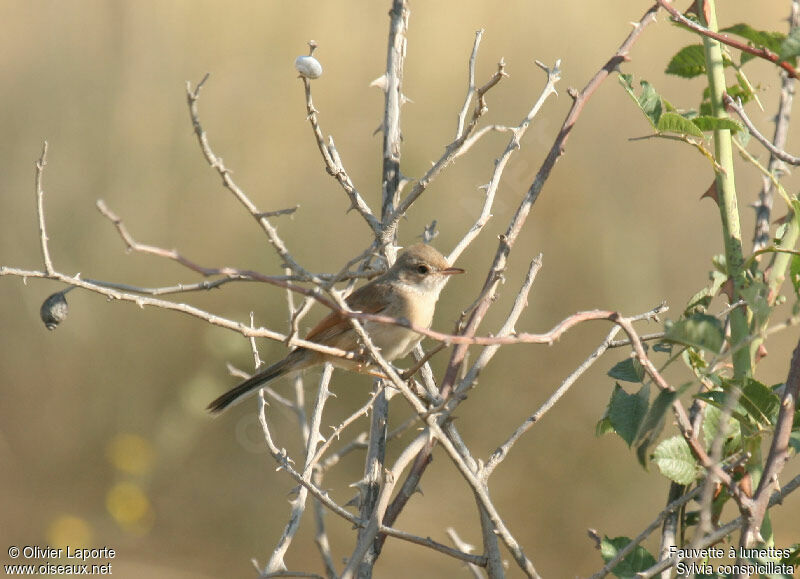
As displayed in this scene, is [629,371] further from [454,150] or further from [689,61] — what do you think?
[689,61]

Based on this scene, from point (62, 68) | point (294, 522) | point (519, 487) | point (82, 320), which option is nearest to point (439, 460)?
point (519, 487)

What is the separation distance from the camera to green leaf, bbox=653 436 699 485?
2.04 m

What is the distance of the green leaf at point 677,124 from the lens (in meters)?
2.05


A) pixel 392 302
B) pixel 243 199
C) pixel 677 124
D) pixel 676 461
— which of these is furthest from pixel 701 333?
pixel 392 302

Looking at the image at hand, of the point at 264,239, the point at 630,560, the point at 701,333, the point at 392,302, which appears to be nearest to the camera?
the point at 701,333

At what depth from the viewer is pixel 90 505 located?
671cm

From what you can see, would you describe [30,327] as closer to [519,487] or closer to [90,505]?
[90,505]

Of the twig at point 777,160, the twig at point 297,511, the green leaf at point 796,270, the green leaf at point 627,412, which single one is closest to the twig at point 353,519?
the twig at point 297,511

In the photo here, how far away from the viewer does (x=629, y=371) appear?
198cm

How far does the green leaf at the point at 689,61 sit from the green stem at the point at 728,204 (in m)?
0.09

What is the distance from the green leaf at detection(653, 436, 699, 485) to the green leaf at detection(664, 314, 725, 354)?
46 centimetres

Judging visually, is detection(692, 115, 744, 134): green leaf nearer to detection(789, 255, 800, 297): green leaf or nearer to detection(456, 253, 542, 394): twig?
detection(789, 255, 800, 297): green leaf

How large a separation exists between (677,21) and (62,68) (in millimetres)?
6356

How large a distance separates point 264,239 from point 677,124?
509 cm
